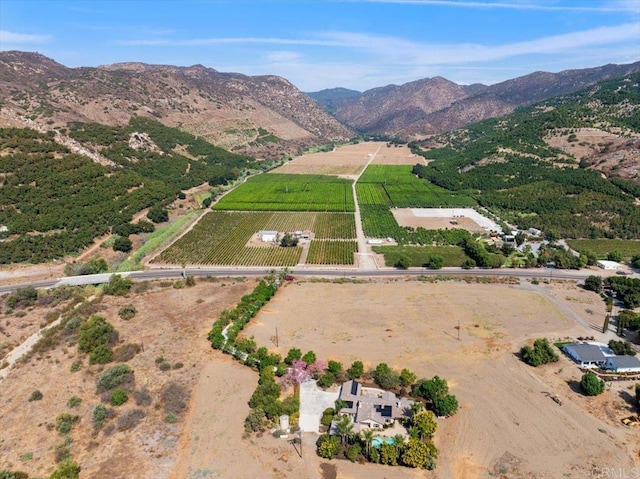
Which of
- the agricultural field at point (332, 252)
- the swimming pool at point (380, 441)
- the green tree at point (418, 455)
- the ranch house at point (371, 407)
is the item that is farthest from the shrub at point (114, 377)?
the agricultural field at point (332, 252)

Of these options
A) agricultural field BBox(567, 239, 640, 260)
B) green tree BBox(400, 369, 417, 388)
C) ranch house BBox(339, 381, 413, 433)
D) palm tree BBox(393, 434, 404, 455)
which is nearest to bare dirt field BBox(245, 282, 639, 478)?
palm tree BBox(393, 434, 404, 455)

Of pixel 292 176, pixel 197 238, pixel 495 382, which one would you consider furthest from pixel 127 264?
pixel 292 176

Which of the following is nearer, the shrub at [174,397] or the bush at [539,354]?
the shrub at [174,397]

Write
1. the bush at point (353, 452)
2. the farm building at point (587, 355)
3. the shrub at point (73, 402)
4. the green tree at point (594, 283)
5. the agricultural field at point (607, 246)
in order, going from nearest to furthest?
the bush at point (353, 452)
the shrub at point (73, 402)
the farm building at point (587, 355)
the green tree at point (594, 283)
the agricultural field at point (607, 246)

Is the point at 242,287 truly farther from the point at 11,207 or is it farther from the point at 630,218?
the point at 630,218

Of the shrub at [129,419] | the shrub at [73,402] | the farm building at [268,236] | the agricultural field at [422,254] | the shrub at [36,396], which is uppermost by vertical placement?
the farm building at [268,236]

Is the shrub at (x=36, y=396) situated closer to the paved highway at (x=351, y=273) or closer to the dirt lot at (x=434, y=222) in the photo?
the paved highway at (x=351, y=273)

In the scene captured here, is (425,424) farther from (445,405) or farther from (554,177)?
(554,177)
